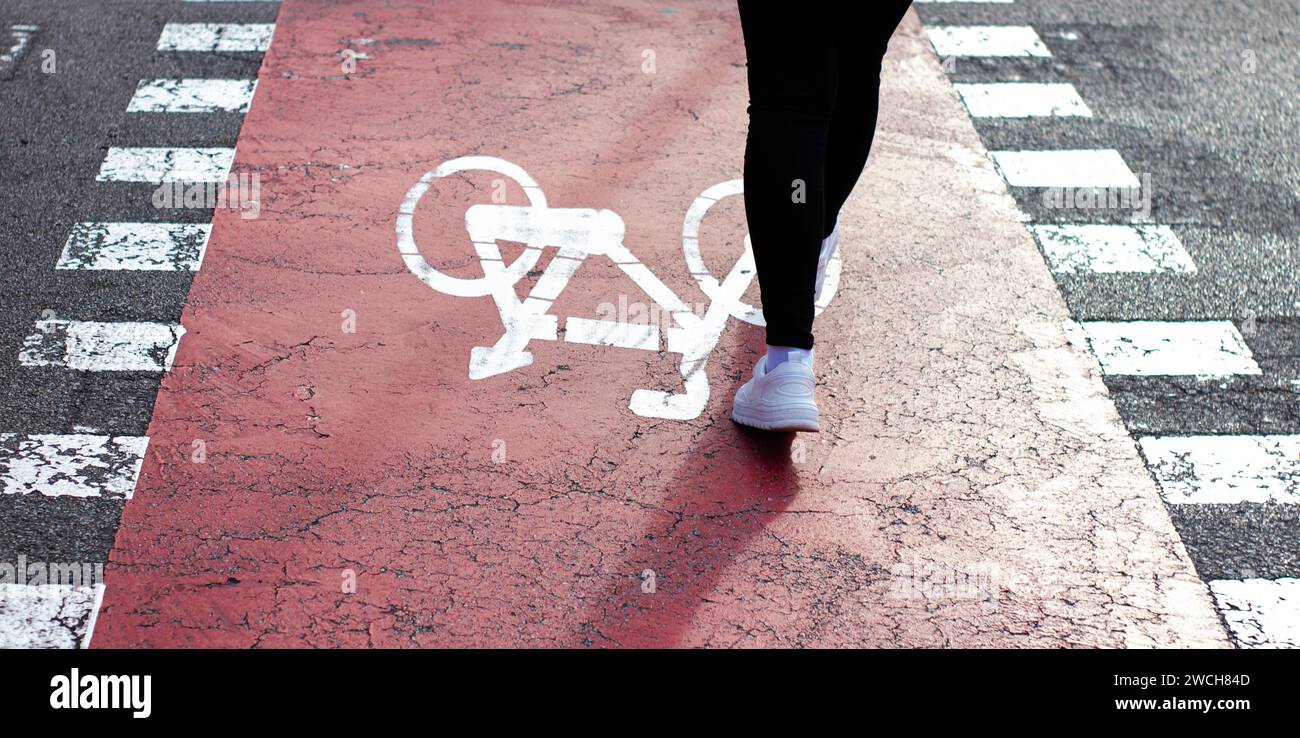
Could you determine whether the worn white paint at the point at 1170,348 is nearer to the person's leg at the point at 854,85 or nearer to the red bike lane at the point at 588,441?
the red bike lane at the point at 588,441

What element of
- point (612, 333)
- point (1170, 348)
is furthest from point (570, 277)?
point (1170, 348)

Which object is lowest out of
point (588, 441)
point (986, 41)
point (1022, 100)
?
point (588, 441)

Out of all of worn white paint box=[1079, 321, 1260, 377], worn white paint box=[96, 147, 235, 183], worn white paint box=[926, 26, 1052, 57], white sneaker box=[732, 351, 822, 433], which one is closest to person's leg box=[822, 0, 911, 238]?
white sneaker box=[732, 351, 822, 433]

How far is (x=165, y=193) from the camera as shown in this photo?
191 inches

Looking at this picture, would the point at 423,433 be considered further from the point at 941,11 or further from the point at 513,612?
the point at 941,11

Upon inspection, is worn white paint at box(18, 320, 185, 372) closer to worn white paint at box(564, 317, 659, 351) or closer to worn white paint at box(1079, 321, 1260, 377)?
worn white paint at box(564, 317, 659, 351)

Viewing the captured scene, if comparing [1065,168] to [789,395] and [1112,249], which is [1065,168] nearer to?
[1112,249]

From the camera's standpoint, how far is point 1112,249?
4879 millimetres

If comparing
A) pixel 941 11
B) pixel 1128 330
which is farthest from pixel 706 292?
pixel 941 11

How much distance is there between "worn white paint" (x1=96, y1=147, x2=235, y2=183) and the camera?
494 cm

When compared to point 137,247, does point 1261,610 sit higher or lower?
lower

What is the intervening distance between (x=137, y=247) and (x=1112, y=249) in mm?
3755

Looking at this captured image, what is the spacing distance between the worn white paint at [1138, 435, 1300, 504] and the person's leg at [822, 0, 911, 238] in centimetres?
129
